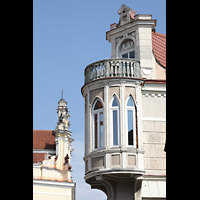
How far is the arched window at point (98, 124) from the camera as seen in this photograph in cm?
2150

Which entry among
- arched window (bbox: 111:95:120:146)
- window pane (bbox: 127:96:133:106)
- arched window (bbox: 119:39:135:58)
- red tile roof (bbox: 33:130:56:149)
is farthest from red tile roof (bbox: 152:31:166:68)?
red tile roof (bbox: 33:130:56:149)

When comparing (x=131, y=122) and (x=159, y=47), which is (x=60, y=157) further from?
(x=131, y=122)

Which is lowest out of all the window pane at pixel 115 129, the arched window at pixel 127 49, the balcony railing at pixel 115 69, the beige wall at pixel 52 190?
the beige wall at pixel 52 190

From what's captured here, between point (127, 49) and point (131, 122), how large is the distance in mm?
4463

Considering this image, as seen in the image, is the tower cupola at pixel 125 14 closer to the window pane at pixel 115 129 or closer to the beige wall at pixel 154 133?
the beige wall at pixel 154 133

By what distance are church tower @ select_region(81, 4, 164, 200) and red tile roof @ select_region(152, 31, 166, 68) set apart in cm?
54

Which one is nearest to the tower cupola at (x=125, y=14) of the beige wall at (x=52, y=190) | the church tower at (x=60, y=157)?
the beige wall at (x=52, y=190)

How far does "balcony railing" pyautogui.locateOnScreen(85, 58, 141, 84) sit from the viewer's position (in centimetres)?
2206

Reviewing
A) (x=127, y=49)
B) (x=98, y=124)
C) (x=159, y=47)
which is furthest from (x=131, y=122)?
(x=159, y=47)

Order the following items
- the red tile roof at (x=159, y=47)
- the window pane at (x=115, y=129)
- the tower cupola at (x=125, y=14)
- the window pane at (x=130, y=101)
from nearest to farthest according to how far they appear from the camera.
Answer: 1. the window pane at (x=115, y=129)
2. the window pane at (x=130, y=101)
3. the red tile roof at (x=159, y=47)
4. the tower cupola at (x=125, y=14)

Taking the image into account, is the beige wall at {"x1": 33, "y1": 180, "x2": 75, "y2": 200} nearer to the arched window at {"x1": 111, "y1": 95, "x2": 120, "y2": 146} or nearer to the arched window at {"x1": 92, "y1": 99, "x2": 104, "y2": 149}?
the arched window at {"x1": 92, "y1": 99, "x2": 104, "y2": 149}
